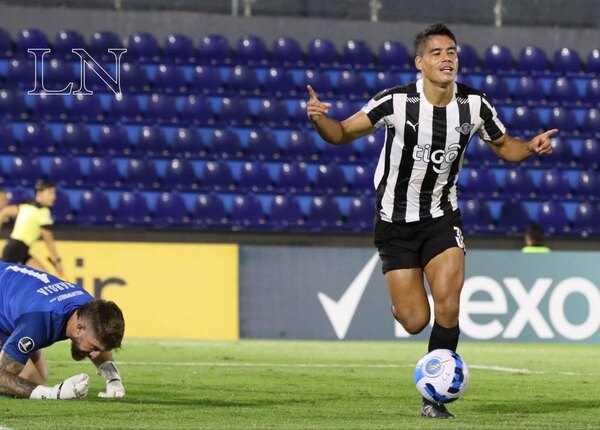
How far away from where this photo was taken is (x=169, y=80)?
21594mm

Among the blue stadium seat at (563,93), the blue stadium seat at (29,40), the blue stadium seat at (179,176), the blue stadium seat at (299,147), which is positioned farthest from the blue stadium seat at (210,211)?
the blue stadium seat at (563,93)

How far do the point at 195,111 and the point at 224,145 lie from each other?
910mm

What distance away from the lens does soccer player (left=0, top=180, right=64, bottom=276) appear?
16234mm

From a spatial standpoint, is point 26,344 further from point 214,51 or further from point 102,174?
point 214,51

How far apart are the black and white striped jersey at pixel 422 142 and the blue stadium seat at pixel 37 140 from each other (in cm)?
1303

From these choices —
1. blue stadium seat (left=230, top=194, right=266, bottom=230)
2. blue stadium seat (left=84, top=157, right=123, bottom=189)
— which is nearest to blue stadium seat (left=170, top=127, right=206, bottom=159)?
blue stadium seat (left=84, top=157, right=123, bottom=189)

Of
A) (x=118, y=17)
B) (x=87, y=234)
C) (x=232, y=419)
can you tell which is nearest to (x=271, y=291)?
(x=87, y=234)

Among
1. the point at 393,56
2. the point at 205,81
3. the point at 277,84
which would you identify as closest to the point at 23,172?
the point at 205,81

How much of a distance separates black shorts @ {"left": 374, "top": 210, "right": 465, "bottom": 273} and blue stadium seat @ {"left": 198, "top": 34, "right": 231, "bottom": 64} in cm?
1443

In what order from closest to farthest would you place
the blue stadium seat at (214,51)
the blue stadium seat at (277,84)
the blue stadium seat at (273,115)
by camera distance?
the blue stadium seat at (273,115), the blue stadium seat at (277,84), the blue stadium seat at (214,51)

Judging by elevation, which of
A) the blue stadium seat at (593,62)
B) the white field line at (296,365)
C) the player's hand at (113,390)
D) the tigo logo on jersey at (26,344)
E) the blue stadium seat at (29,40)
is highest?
the blue stadium seat at (29,40)

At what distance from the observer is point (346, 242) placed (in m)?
17.7

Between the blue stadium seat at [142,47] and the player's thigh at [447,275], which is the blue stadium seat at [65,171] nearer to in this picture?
the blue stadium seat at [142,47]

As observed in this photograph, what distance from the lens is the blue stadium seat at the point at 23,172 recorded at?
19.6 m
